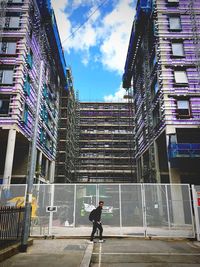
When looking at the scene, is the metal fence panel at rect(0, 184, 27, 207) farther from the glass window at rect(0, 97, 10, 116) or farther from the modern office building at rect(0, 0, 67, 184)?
the glass window at rect(0, 97, 10, 116)

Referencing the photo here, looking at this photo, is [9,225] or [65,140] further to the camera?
[65,140]

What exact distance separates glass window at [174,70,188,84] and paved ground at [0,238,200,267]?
17642 mm

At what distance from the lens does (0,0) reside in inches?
937

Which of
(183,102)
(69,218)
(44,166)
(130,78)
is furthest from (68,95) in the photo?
(69,218)

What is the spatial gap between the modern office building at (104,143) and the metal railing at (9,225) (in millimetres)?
44749

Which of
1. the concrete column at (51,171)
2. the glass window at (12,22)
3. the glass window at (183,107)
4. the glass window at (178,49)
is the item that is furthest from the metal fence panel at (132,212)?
the concrete column at (51,171)

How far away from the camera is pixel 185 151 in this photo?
19.8 meters

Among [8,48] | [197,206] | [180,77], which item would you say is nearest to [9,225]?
[197,206]

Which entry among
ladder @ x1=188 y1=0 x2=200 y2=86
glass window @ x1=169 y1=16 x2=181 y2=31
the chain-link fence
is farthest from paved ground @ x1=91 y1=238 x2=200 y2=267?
glass window @ x1=169 y1=16 x2=181 y2=31

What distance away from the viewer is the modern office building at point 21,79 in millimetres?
22359

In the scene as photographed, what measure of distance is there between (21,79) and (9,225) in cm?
1784

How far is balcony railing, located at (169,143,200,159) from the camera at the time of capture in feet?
64.2

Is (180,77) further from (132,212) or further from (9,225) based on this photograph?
(9,225)

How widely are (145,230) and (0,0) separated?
25600 mm
